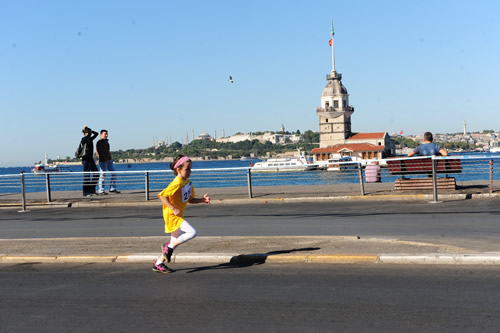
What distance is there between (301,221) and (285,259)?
544cm

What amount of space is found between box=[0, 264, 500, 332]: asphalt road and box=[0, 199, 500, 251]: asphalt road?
2490 mm

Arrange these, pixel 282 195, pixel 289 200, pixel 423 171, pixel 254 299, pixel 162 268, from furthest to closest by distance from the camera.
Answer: pixel 282 195 → pixel 289 200 → pixel 423 171 → pixel 162 268 → pixel 254 299

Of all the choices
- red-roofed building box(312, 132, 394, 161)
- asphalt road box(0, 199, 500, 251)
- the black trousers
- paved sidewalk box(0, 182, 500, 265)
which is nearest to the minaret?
red-roofed building box(312, 132, 394, 161)

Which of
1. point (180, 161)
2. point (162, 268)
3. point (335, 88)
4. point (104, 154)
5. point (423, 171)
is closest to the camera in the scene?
point (180, 161)

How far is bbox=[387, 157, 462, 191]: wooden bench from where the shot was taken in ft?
62.6

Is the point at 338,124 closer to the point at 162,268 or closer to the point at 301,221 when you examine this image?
the point at 301,221

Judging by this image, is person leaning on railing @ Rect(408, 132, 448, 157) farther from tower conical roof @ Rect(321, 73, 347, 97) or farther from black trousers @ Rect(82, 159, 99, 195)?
tower conical roof @ Rect(321, 73, 347, 97)

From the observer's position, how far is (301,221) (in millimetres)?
14477

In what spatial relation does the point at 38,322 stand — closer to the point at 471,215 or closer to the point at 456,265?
the point at 456,265

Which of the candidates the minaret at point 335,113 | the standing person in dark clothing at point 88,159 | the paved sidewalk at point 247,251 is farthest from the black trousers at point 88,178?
the minaret at point 335,113

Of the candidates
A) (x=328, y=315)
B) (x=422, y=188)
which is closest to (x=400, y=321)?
(x=328, y=315)

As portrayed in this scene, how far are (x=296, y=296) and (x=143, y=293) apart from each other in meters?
1.95

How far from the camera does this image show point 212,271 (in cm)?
880

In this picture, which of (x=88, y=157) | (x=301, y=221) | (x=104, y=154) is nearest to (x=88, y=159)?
(x=88, y=157)
